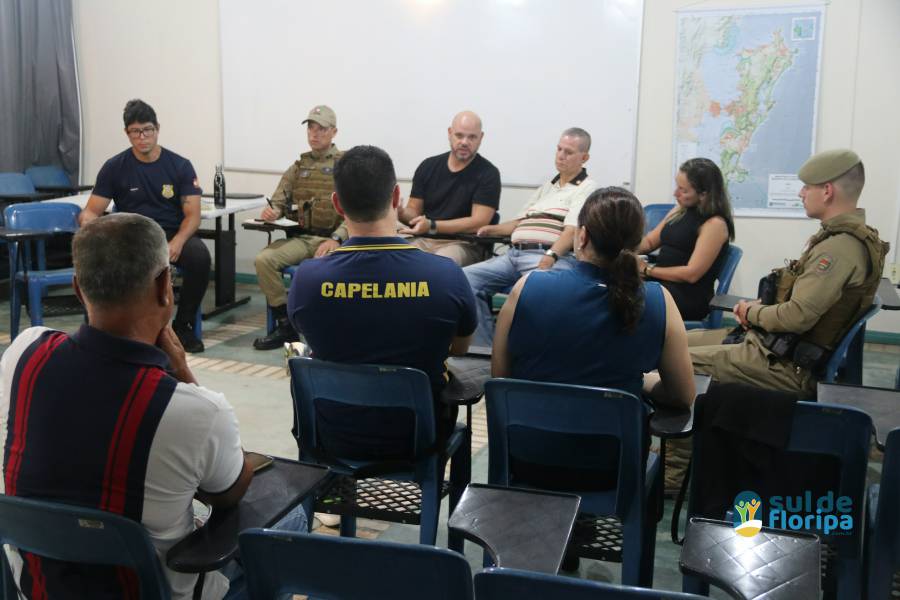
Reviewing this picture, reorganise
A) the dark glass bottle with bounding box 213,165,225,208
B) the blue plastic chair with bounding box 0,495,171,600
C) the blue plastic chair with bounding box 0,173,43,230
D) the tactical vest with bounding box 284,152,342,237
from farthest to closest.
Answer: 1. the blue plastic chair with bounding box 0,173,43,230
2. the dark glass bottle with bounding box 213,165,225,208
3. the tactical vest with bounding box 284,152,342,237
4. the blue plastic chair with bounding box 0,495,171,600

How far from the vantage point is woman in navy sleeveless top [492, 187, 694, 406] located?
7.30 ft

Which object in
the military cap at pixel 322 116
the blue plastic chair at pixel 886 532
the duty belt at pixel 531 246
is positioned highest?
the military cap at pixel 322 116

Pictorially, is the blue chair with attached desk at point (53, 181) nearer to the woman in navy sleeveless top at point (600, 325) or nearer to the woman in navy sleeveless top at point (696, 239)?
the woman in navy sleeveless top at point (696, 239)

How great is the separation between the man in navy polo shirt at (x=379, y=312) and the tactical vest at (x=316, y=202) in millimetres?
3094

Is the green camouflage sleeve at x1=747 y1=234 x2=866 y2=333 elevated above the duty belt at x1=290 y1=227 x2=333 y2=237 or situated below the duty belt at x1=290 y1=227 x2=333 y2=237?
above

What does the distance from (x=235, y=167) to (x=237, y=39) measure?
0.94 m

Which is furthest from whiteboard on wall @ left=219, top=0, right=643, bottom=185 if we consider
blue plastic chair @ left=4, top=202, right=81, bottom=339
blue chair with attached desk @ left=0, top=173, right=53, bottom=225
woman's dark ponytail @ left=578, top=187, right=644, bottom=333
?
woman's dark ponytail @ left=578, top=187, right=644, bottom=333

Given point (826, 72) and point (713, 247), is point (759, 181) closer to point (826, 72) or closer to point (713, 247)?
point (826, 72)

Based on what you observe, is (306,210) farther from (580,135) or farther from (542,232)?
(580,135)

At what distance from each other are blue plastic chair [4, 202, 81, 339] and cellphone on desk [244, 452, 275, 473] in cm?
352

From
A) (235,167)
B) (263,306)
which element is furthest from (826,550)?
(235,167)

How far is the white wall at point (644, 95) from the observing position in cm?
526

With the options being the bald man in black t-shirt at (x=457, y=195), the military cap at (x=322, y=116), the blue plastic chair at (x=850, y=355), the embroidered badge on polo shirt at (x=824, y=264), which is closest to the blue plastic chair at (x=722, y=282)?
the blue plastic chair at (x=850, y=355)

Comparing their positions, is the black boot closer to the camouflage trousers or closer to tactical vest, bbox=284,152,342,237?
tactical vest, bbox=284,152,342,237
